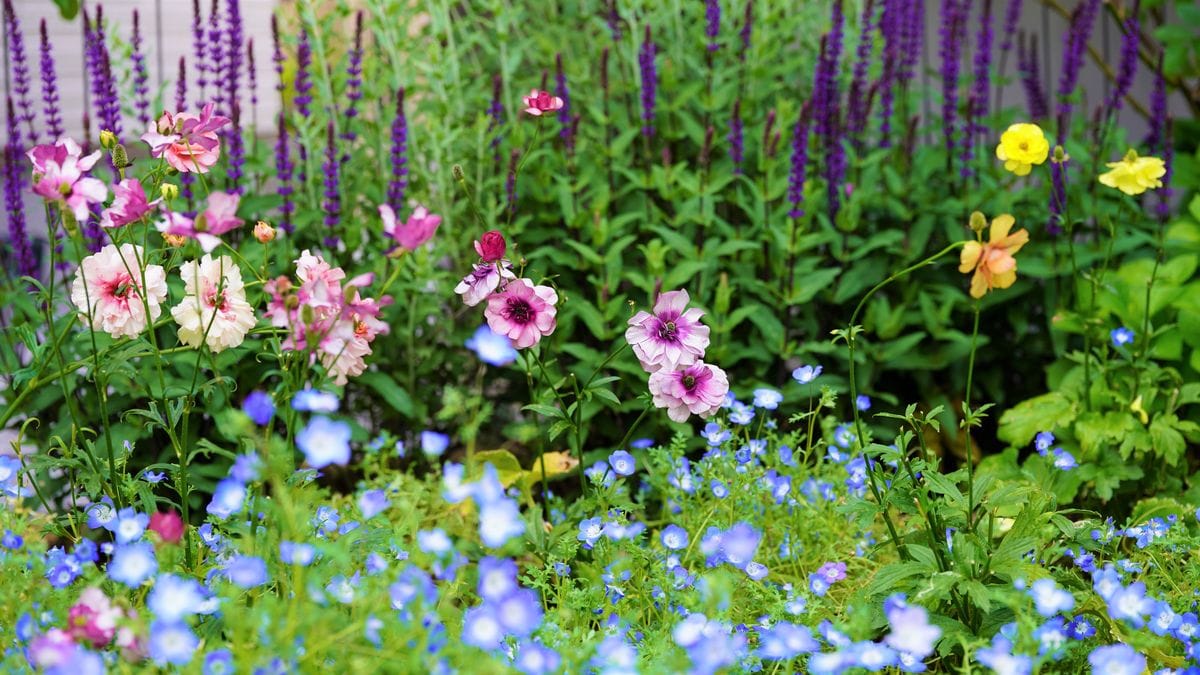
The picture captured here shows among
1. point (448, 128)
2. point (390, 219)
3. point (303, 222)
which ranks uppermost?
point (390, 219)

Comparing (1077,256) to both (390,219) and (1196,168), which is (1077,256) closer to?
(1196,168)

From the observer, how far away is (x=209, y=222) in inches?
49.9

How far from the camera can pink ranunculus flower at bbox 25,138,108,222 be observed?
1272 mm

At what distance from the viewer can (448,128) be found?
2.73 meters

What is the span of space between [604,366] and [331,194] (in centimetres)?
103

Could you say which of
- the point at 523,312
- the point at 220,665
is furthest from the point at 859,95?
the point at 220,665

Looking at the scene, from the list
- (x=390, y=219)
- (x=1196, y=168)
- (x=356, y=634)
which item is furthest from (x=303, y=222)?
(x=1196, y=168)

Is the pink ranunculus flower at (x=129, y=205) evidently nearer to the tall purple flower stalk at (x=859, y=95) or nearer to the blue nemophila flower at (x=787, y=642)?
the blue nemophila flower at (x=787, y=642)

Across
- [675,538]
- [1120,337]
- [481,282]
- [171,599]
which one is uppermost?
[481,282]

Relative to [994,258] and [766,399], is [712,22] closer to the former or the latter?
[766,399]

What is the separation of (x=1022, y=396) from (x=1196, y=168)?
92 centimetres

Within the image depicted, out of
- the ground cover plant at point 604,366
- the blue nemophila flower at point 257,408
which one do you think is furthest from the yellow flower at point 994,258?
the blue nemophila flower at point 257,408

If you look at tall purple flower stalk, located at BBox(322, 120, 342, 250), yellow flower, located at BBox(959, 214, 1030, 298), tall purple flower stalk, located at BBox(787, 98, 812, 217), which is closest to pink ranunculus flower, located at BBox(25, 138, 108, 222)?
yellow flower, located at BBox(959, 214, 1030, 298)

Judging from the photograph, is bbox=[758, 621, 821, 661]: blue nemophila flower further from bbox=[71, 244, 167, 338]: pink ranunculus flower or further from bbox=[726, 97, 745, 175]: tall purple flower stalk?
bbox=[726, 97, 745, 175]: tall purple flower stalk
